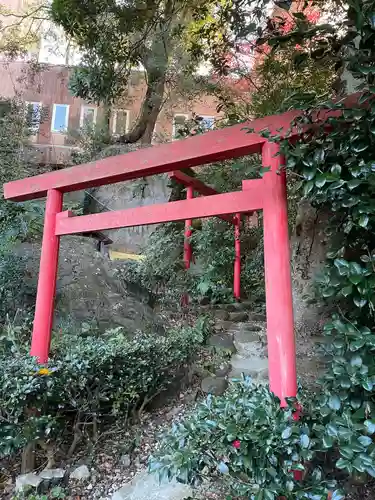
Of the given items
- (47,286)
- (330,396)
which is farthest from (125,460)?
(330,396)

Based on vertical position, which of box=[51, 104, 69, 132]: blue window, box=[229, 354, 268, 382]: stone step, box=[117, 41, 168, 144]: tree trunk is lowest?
box=[229, 354, 268, 382]: stone step

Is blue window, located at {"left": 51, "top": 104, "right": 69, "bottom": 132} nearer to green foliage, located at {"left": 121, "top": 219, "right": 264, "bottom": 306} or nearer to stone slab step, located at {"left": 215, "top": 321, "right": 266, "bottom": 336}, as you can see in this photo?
green foliage, located at {"left": 121, "top": 219, "right": 264, "bottom": 306}

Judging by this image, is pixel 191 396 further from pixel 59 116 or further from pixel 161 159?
pixel 59 116

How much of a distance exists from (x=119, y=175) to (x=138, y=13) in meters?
2.66

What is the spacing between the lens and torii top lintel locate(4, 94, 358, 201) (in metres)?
2.16

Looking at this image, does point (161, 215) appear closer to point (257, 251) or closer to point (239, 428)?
Answer: point (239, 428)

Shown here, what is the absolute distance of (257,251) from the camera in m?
6.39

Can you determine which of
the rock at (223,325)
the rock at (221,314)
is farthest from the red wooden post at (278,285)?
the rock at (221,314)

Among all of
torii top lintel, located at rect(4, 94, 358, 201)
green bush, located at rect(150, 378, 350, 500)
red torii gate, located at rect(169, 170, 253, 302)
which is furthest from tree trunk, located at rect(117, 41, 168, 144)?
green bush, located at rect(150, 378, 350, 500)

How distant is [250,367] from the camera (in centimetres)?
392

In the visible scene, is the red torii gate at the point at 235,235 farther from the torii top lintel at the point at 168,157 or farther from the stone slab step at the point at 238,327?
the torii top lintel at the point at 168,157

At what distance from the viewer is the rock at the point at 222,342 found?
14.2ft

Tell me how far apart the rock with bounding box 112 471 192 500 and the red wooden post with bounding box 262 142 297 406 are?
1007 millimetres

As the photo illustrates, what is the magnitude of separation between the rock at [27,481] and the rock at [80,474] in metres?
0.23
